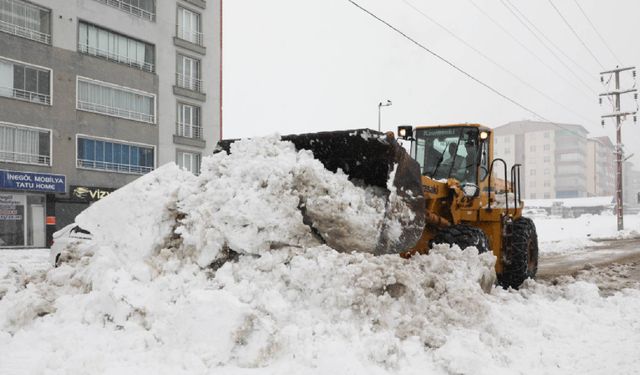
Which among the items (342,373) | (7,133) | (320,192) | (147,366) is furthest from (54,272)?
(7,133)

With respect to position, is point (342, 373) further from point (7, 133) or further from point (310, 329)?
point (7, 133)

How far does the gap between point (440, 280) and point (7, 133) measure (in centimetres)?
2251

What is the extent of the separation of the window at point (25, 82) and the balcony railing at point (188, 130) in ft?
22.9

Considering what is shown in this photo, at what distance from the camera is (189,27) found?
29953 mm

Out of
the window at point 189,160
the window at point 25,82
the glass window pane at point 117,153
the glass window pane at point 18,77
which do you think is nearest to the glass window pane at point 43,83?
the window at point 25,82

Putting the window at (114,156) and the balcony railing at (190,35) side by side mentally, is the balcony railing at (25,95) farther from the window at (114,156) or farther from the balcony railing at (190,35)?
the balcony railing at (190,35)

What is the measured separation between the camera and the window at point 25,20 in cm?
2259

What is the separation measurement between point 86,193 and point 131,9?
9.67 metres

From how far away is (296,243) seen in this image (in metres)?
5.40

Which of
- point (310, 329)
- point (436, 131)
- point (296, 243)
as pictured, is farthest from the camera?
point (436, 131)

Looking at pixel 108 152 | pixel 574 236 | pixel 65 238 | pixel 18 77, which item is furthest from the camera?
pixel 574 236

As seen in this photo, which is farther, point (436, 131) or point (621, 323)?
point (436, 131)

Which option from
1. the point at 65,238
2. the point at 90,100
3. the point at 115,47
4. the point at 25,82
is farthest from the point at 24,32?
the point at 65,238

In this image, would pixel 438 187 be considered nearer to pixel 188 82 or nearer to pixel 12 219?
pixel 12 219
